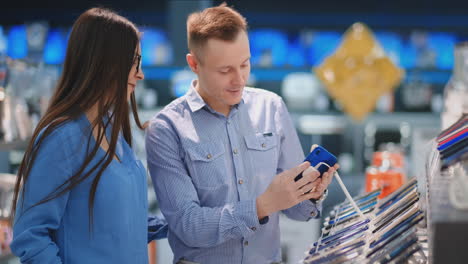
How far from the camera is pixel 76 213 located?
171 cm

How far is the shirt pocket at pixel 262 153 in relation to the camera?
6.81ft

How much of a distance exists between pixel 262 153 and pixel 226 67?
32 cm

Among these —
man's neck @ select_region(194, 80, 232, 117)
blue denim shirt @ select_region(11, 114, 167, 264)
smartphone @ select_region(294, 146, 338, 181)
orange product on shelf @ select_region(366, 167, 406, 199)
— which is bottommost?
orange product on shelf @ select_region(366, 167, 406, 199)

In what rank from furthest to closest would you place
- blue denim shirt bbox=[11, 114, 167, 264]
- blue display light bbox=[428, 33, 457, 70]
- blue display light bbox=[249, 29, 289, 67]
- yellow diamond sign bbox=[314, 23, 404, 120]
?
1. blue display light bbox=[249, 29, 289, 67]
2. blue display light bbox=[428, 33, 457, 70]
3. yellow diamond sign bbox=[314, 23, 404, 120]
4. blue denim shirt bbox=[11, 114, 167, 264]

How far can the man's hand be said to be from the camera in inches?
67.1

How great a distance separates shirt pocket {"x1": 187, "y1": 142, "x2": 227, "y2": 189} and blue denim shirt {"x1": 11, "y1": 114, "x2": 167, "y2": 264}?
0.21 metres

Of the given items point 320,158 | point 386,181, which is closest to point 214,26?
point 320,158

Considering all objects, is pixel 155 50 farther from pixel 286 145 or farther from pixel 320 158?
pixel 320 158

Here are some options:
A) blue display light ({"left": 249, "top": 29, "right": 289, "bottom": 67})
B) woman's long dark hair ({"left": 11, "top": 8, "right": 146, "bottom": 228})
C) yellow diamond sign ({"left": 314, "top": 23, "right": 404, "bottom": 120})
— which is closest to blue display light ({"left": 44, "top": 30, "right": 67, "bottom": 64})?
blue display light ({"left": 249, "top": 29, "right": 289, "bottom": 67})

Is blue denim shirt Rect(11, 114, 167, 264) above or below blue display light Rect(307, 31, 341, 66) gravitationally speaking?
below

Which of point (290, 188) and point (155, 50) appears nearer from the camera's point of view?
point (290, 188)

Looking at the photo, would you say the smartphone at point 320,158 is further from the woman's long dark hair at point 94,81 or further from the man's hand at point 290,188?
the woman's long dark hair at point 94,81

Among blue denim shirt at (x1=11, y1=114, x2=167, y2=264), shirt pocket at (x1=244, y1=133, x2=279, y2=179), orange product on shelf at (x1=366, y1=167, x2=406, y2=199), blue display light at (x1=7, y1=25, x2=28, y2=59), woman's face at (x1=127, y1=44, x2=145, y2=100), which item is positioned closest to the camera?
blue denim shirt at (x1=11, y1=114, x2=167, y2=264)

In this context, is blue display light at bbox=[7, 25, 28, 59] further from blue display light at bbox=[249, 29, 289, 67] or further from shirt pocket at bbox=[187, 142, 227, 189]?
shirt pocket at bbox=[187, 142, 227, 189]
